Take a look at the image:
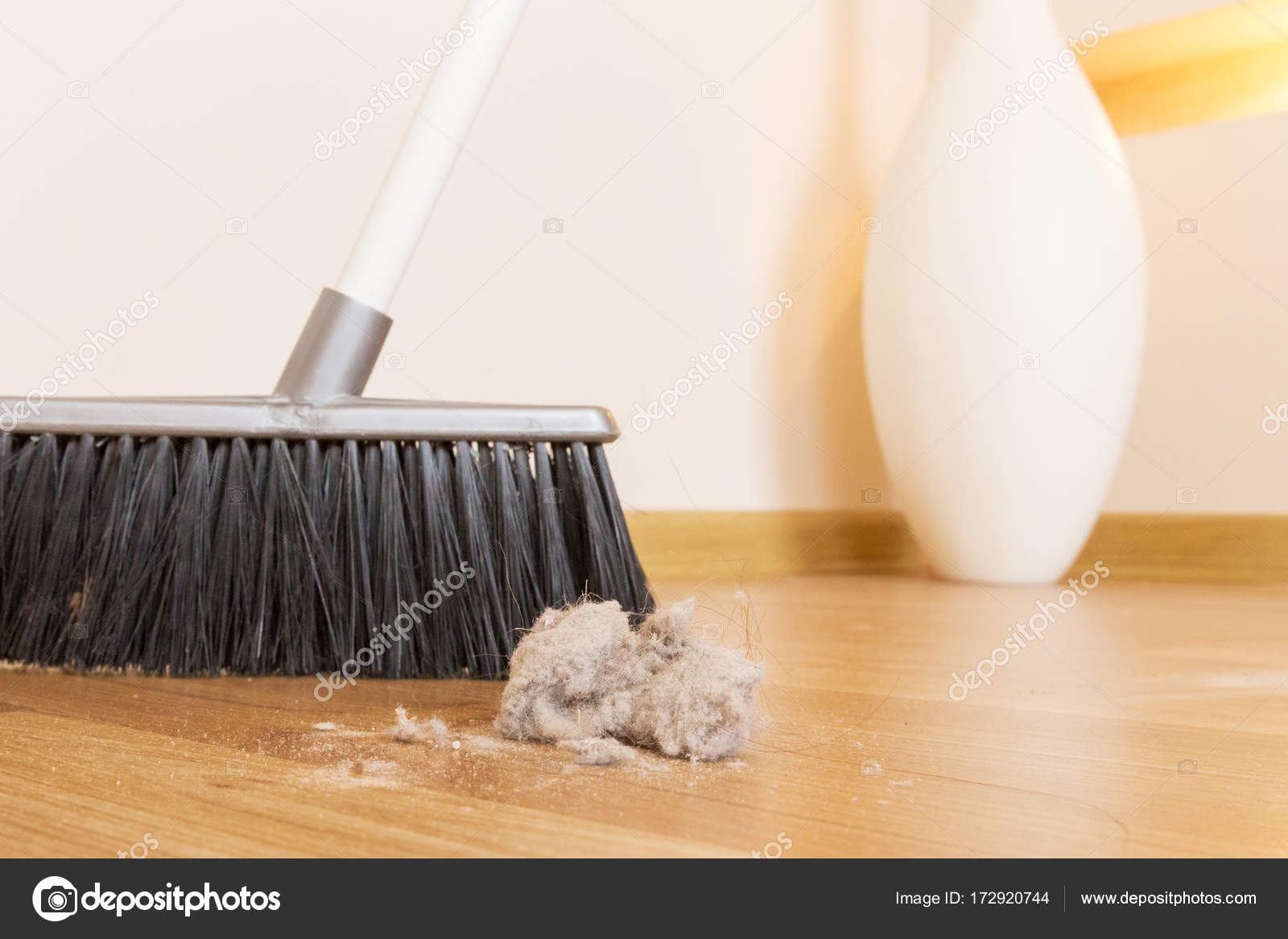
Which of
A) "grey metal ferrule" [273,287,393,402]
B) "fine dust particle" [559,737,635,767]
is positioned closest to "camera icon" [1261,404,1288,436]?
"grey metal ferrule" [273,287,393,402]

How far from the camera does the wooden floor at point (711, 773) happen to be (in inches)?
14.4

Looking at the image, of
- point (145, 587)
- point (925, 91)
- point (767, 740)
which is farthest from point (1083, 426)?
point (145, 587)

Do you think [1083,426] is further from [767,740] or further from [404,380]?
[767,740]

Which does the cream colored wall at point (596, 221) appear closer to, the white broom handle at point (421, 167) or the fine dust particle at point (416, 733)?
the white broom handle at point (421, 167)

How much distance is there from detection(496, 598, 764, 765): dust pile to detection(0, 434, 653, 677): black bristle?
0.59 feet

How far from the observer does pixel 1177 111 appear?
1534 mm

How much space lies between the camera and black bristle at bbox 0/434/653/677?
0.71 meters

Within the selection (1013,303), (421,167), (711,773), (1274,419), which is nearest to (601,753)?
(711,773)

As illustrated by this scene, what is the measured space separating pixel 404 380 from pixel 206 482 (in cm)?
52

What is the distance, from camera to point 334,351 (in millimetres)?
808

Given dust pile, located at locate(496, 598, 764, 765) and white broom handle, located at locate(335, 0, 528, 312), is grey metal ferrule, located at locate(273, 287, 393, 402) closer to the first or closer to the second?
white broom handle, located at locate(335, 0, 528, 312)
